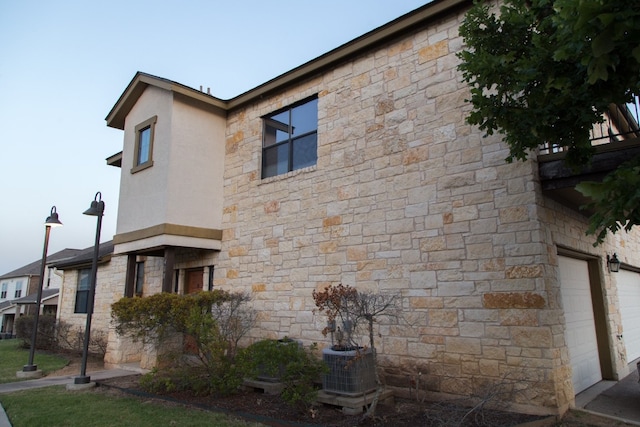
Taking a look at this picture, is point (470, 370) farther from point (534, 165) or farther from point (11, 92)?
point (11, 92)

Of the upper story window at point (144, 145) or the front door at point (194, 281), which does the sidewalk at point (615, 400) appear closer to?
the front door at point (194, 281)

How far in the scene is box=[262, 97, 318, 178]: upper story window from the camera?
918 centimetres

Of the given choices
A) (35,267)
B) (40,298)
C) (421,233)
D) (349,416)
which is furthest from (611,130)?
(35,267)

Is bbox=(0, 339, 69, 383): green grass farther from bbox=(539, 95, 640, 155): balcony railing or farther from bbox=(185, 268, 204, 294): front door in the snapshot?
bbox=(539, 95, 640, 155): balcony railing

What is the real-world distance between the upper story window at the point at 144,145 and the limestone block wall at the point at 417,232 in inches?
121

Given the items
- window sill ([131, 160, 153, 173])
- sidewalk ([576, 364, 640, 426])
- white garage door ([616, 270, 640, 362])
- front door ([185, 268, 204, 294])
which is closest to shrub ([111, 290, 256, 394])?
front door ([185, 268, 204, 294])

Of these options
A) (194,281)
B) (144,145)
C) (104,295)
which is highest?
(144,145)

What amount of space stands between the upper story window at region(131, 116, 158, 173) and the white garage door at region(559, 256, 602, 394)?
9.48m

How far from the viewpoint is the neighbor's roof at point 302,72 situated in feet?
24.0

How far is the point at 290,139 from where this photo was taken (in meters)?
9.59

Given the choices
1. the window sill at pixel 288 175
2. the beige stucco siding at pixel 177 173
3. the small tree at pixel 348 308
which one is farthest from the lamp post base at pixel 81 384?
the window sill at pixel 288 175

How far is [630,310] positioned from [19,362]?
52.1 ft

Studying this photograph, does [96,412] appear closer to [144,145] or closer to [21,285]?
[144,145]

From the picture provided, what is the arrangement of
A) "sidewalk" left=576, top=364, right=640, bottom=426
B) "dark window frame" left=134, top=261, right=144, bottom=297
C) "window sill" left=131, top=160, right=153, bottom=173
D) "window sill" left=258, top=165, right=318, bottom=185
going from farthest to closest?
"dark window frame" left=134, top=261, right=144, bottom=297 → "window sill" left=131, top=160, right=153, bottom=173 → "window sill" left=258, top=165, right=318, bottom=185 → "sidewalk" left=576, top=364, right=640, bottom=426
